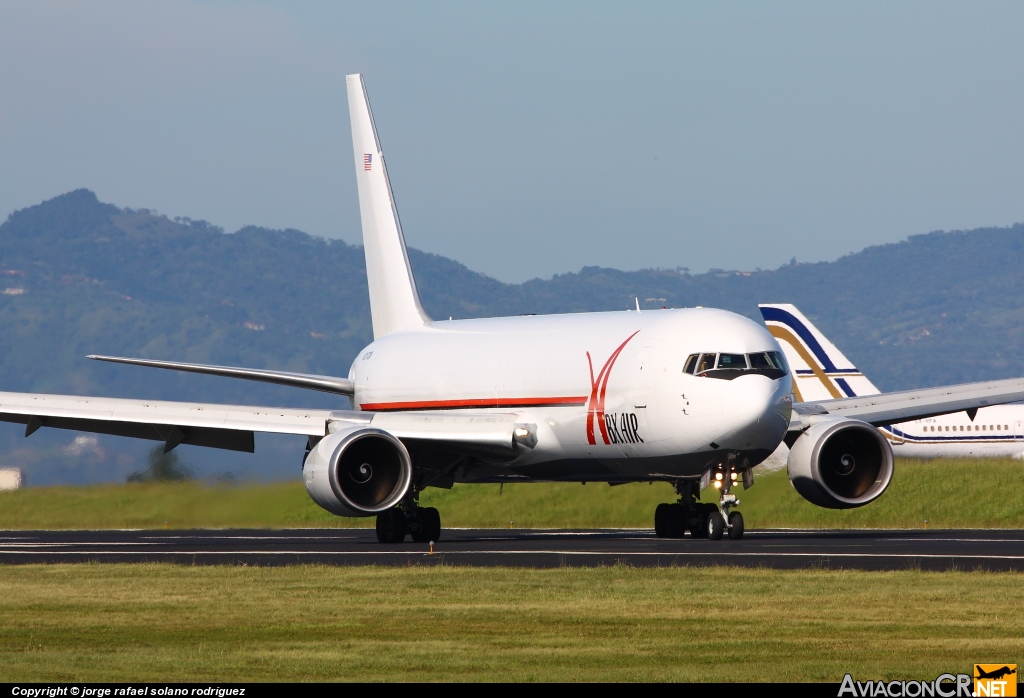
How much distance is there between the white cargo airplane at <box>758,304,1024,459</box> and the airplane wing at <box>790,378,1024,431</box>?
24078mm

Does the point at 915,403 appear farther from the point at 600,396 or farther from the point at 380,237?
the point at 380,237

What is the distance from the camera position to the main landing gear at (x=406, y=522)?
32531 millimetres

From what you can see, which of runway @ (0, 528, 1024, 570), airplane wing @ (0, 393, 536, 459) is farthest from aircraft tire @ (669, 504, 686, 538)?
airplane wing @ (0, 393, 536, 459)

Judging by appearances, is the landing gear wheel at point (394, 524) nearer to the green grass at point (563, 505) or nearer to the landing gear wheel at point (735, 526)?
the green grass at point (563, 505)

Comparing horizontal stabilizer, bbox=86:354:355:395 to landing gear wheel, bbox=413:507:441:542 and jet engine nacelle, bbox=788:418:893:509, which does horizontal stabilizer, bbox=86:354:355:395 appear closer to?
landing gear wheel, bbox=413:507:441:542

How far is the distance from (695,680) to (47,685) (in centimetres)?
437

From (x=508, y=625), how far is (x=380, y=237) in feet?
84.1

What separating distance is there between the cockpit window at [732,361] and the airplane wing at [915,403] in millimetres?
3678

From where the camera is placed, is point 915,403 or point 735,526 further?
point 915,403

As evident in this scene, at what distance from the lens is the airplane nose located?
2764cm

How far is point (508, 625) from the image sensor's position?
15.6m

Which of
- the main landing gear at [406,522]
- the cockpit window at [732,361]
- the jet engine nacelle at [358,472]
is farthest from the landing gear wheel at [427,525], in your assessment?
the cockpit window at [732,361]

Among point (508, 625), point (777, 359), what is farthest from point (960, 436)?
point (508, 625)

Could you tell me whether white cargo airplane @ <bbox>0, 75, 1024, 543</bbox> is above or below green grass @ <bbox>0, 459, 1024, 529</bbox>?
above
